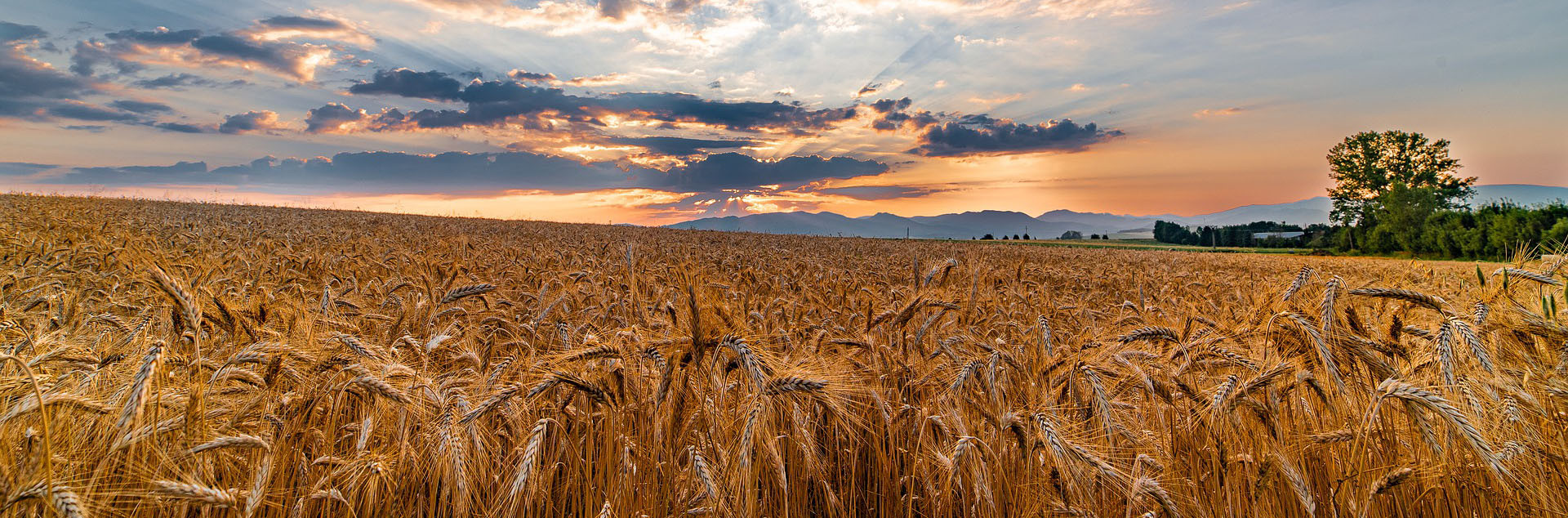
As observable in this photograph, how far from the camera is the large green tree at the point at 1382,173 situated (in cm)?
6675

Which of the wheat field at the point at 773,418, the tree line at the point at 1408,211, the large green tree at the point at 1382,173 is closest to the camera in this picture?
the wheat field at the point at 773,418

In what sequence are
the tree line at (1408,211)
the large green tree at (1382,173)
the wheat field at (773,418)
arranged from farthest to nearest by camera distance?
the large green tree at (1382,173)
the tree line at (1408,211)
the wheat field at (773,418)

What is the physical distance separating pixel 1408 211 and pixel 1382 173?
39.4 ft

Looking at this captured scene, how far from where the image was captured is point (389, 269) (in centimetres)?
906

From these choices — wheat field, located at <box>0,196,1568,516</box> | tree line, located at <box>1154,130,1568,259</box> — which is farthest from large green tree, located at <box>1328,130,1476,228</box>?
wheat field, located at <box>0,196,1568,516</box>

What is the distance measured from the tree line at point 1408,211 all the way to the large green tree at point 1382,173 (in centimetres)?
7

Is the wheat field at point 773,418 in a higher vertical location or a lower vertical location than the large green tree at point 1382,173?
lower

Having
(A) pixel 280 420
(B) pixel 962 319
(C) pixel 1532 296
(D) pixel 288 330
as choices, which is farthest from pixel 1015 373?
(D) pixel 288 330

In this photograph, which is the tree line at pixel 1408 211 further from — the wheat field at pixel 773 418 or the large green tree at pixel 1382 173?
the wheat field at pixel 773 418

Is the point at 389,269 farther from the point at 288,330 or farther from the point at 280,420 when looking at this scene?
the point at 280,420

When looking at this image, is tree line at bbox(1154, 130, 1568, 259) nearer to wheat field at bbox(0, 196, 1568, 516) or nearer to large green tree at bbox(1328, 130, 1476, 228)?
large green tree at bbox(1328, 130, 1476, 228)

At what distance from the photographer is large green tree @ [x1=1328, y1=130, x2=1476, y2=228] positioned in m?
66.8

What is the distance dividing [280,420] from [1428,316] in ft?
26.3

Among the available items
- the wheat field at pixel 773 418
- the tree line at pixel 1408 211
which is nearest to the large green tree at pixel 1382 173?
the tree line at pixel 1408 211
